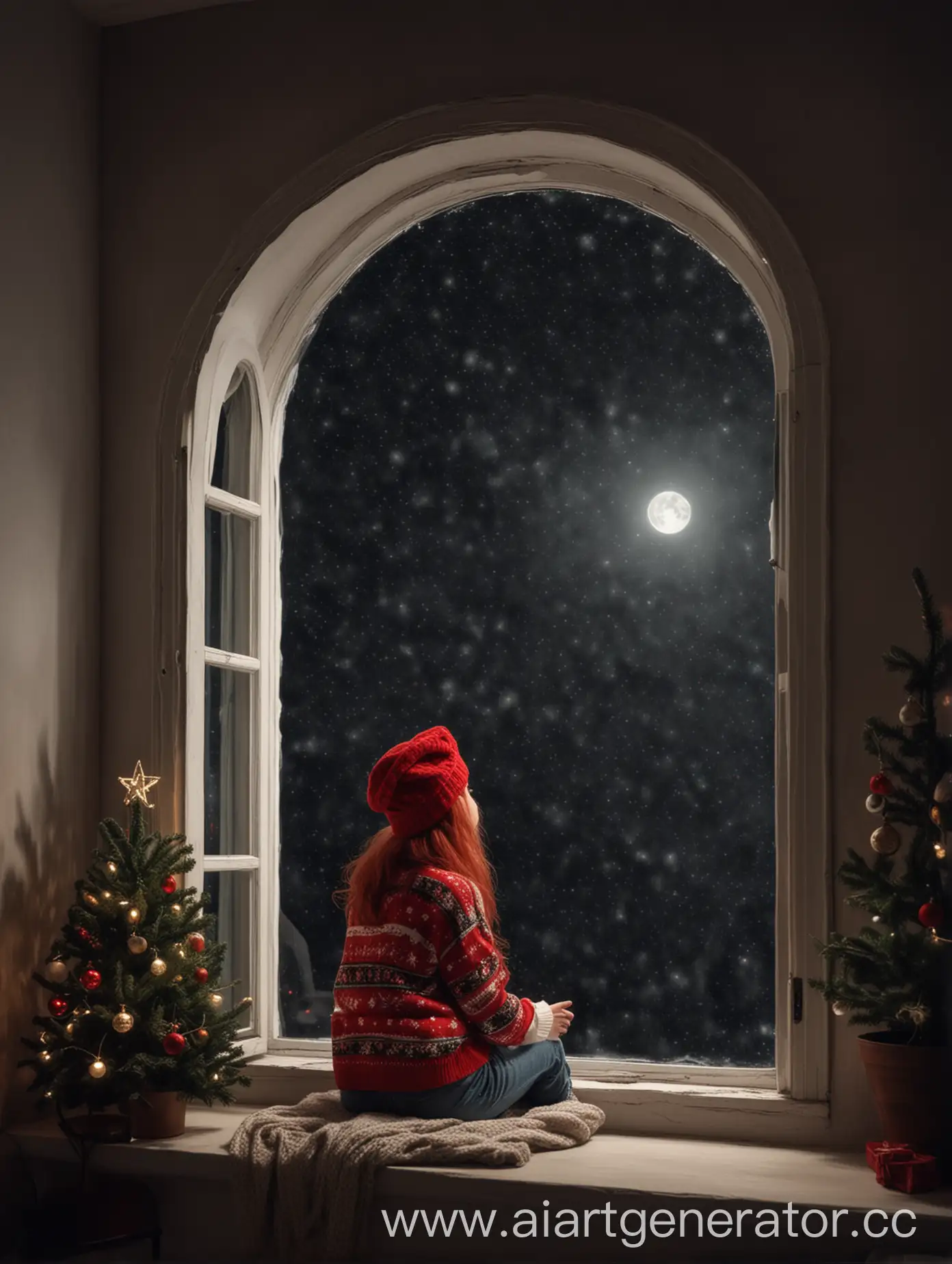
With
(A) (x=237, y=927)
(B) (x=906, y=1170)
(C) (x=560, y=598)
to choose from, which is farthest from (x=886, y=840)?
(A) (x=237, y=927)

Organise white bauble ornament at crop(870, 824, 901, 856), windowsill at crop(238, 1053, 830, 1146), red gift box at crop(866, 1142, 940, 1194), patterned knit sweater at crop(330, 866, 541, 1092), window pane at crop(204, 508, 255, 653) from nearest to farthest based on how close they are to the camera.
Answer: red gift box at crop(866, 1142, 940, 1194)
white bauble ornament at crop(870, 824, 901, 856)
patterned knit sweater at crop(330, 866, 541, 1092)
windowsill at crop(238, 1053, 830, 1146)
window pane at crop(204, 508, 255, 653)

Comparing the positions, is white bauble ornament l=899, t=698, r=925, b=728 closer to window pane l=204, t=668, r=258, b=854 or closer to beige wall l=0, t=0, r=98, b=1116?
window pane l=204, t=668, r=258, b=854

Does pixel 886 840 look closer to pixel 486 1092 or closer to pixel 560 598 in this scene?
pixel 486 1092

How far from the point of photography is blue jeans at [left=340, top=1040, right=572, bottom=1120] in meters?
2.84

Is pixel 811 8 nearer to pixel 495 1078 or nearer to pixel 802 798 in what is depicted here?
pixel 802 798

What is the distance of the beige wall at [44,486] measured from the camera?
3.12 meters

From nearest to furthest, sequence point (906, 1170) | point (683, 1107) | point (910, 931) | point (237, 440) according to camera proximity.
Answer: point (906, 1170) → point (910, 931) → point (683, 1107) → point (237, 440)

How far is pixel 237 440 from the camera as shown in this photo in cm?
367

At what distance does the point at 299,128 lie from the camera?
3.42 meters

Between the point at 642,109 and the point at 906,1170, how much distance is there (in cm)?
232

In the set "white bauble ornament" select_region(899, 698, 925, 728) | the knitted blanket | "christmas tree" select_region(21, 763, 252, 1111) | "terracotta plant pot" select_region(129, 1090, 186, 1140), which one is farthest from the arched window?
"white bauble ornament" select_region(899, 698, 925, 728)

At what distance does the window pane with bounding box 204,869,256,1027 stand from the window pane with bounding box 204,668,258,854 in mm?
79

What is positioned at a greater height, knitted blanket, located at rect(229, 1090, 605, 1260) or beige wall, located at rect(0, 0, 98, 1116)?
beige wall, located at rect(0, 0, 98, 1116)

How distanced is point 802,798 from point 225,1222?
1503mm
